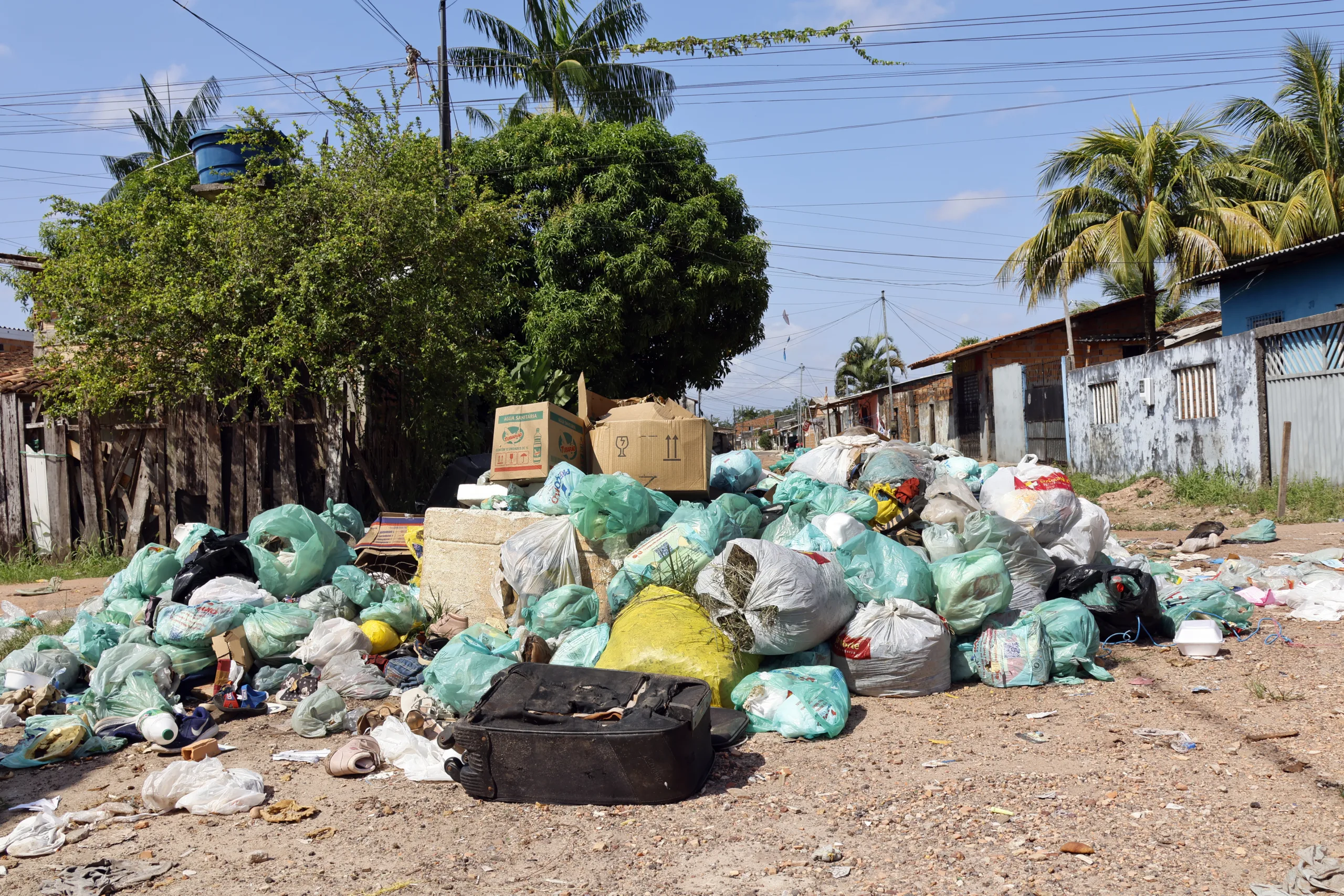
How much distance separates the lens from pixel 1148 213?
15914mm

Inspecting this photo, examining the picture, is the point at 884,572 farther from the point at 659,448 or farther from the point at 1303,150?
the point at 1303,150

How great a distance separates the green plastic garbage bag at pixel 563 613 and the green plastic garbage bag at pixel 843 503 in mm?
1445

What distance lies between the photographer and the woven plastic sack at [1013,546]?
454 centimetres

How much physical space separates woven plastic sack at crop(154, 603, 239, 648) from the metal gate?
46.9 ft

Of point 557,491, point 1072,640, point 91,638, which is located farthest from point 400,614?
point 1072,640

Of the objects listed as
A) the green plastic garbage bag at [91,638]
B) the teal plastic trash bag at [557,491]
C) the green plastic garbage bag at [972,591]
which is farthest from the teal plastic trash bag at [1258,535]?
the green plastic garbage bag at [91,638]

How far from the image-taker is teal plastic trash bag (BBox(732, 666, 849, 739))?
3.53 m

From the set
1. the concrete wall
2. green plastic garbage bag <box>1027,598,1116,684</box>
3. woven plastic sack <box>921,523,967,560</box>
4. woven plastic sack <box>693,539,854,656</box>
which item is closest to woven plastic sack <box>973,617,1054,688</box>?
green plastic garbage bag <box>1027,598,1116,684</box>

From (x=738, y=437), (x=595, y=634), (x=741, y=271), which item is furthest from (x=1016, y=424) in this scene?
(x=738, y=437)

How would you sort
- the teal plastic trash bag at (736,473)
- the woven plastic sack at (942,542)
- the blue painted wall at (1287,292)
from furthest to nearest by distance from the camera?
the blue painted wall at (1287,292) < the teal plastic trash bag at (736,473) < the woven plastic sack at (942,542)

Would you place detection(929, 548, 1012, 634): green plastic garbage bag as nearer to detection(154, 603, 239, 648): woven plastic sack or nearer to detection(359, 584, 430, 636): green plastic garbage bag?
detection(359, 584, 430, 636): green plastic garbage bag

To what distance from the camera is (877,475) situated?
6004mm

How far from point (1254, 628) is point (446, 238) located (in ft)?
22.2

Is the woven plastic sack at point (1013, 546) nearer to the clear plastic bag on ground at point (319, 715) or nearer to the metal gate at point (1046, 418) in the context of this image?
the clear plastic bag on ground at point (319, 715)
